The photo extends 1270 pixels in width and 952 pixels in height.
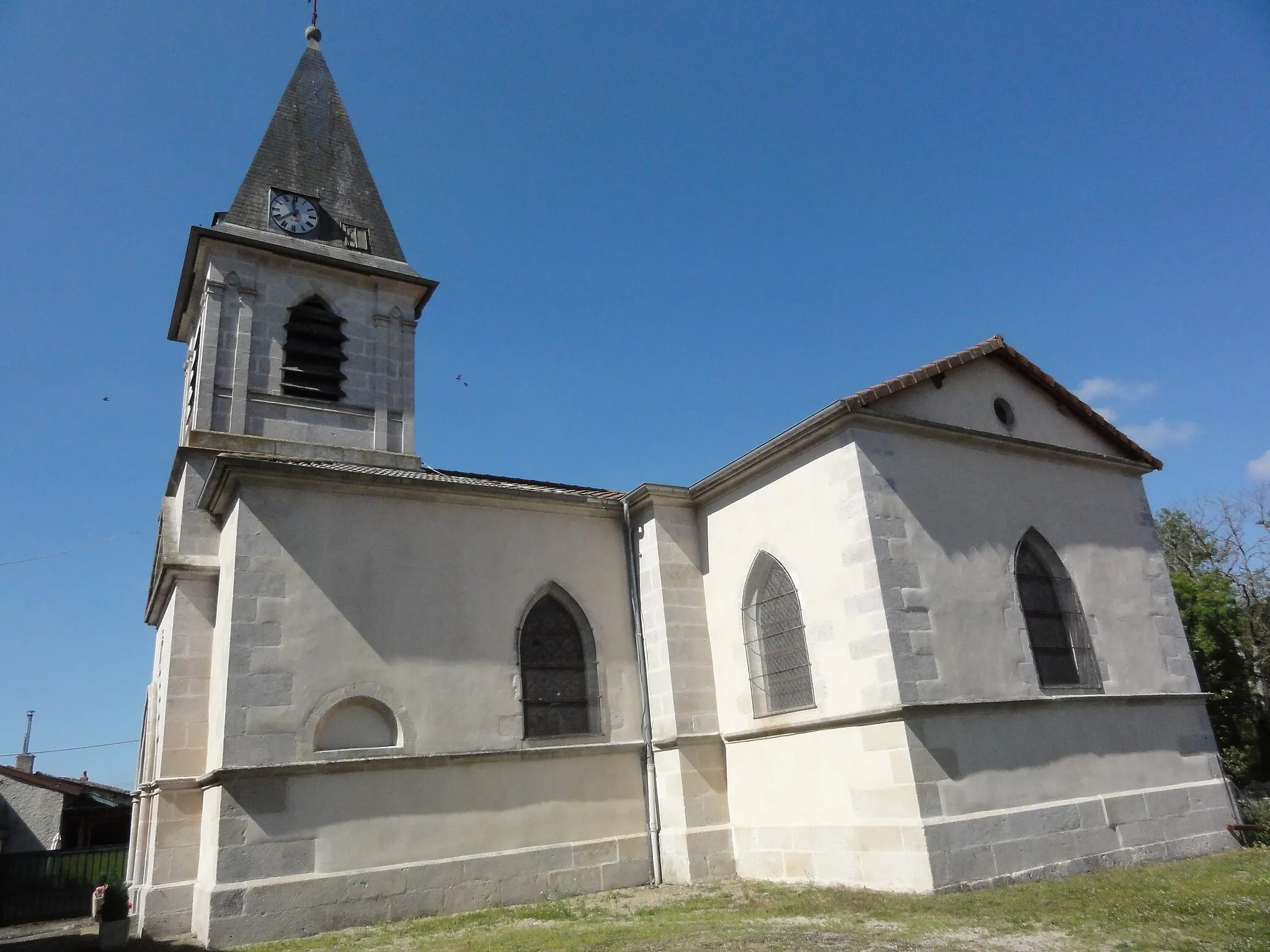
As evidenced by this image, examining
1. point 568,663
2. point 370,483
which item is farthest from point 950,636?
point 370,483

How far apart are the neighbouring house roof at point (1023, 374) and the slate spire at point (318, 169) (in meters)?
10.4

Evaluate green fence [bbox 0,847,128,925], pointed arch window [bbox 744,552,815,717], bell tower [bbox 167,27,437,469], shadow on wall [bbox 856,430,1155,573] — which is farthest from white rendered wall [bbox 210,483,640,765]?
green fence [bbox 0,847,128,925]

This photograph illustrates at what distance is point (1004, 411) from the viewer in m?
12.8

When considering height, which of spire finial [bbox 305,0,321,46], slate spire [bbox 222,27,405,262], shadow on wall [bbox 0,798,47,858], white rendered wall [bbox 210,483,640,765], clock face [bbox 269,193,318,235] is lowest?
shadow on wall [bbox 0,798,47,858]

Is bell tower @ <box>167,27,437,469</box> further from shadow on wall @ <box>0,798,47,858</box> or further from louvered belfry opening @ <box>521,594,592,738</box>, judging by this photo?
shadow on wall @ <box>0,798,47,858</box>

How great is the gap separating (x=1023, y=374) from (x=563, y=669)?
26.9 feet

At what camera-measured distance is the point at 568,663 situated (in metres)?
12.6

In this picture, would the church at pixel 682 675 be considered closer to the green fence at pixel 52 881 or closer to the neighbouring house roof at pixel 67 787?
the green fence at pixel 52 881

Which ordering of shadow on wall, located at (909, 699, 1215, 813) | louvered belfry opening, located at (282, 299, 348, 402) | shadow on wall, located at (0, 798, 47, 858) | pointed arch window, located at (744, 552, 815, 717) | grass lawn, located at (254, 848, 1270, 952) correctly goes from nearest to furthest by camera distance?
1. grass lawn, located at (254, 848, 1270, 952)
2. shadow on wall, located at (909, 699, 1215, 813)
3. pointed arch window, located at (744, 552, 815, 717)
4. louvered belfry opening, located at (282, 299, 348, 402)
5. shadow on wall, located at (0, 798, 47, 858)

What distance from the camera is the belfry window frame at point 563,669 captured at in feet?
39.3

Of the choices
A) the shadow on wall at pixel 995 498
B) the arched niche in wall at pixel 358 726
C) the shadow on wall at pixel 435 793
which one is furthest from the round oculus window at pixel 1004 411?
the arched niche in wall at pixel 358 726

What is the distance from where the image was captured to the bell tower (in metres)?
14.7

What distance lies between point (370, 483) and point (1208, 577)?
848 inches

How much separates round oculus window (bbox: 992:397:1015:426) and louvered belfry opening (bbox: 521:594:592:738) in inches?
270
